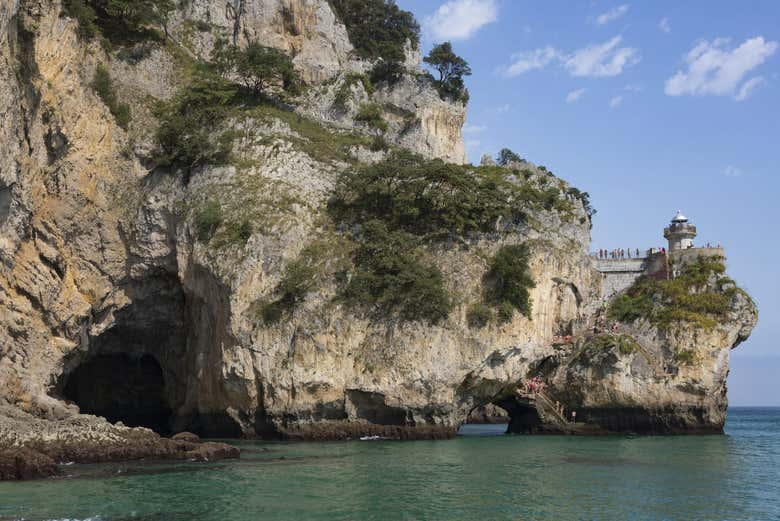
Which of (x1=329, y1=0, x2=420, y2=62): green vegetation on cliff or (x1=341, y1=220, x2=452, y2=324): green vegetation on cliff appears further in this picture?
(x1=329, y1=0, x2=420, y2=62): green vegetation on cliff

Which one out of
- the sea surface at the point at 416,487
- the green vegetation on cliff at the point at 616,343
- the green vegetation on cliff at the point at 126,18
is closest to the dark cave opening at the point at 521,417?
the green vegetation on cliff at the point at 616,343

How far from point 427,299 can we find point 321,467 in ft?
44.9

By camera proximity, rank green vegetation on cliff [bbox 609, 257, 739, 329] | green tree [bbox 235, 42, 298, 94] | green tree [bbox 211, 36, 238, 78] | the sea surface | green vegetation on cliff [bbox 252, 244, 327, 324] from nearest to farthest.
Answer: the sea surface
green vegetation on cliff [bbox 252, 244, 327, 324]
green vegetation on cliff [bbox 609, 257, 739, 329]
green tree [bbox 235, 42, 298, 94]
green tree [bbox 211, 36, 238, 78]

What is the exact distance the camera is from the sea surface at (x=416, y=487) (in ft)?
63.9

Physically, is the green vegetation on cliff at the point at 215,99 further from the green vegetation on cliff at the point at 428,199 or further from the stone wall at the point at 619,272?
the stone wall at the point at 619,272

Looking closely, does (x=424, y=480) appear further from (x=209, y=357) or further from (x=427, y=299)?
(x=209, y=357)

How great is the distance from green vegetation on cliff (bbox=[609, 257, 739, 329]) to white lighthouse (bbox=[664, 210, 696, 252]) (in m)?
2.76

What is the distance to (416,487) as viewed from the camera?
896 inches

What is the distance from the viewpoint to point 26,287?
34.8 m

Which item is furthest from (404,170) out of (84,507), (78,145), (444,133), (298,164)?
(84,507)

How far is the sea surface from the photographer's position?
1947cm

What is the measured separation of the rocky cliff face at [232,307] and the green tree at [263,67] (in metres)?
2.83

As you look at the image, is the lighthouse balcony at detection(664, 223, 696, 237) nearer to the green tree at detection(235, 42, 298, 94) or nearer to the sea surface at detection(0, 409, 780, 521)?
the sea surface at detection(0, 409, 780, 521)

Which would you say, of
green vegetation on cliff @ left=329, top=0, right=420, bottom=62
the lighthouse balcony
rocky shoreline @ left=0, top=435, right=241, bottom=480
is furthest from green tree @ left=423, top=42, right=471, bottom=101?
rocky shoreline @ left=0, top=435, right=241, bottom=480
